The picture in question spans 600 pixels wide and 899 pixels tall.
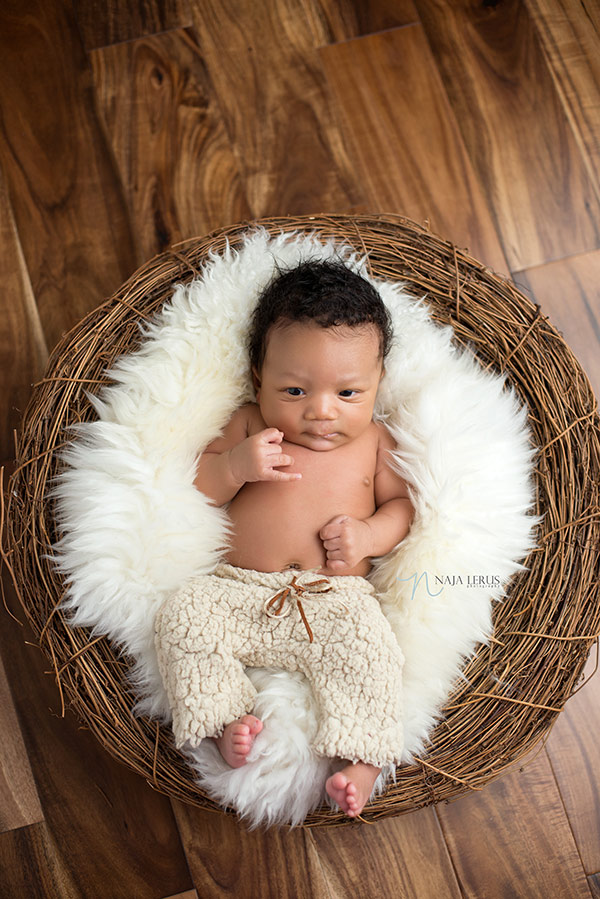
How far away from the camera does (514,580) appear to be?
5.99ft

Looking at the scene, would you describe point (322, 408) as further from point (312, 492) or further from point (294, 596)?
point (294, 596)

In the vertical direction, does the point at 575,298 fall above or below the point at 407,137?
below

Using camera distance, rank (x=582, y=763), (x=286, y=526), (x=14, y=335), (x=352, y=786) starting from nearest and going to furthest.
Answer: (x=352, y=786) → (x=286, y=526) → (x=582, y=763) → (x=14, y=335)

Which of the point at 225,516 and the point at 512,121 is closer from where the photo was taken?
the point at 225,516

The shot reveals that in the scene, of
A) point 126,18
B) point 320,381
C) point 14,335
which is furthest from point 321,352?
point 126,18

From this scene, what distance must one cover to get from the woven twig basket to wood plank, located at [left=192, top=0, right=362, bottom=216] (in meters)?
0.41

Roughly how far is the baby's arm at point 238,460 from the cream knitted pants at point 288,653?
0.74 ft

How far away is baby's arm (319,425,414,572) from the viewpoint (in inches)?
67.3

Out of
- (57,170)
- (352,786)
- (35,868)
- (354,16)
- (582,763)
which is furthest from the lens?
(354,16)

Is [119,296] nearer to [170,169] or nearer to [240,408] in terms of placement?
[240,408]

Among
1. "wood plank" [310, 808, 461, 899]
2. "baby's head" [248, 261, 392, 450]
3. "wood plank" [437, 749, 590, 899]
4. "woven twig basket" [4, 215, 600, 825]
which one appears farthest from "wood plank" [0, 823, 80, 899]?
"baby's head" [248, 261, 392, 450]

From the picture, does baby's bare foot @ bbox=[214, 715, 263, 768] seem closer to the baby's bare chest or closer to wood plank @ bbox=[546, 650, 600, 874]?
the baby's bare chest

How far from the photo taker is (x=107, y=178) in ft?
7.59

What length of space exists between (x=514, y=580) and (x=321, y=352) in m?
0.76
